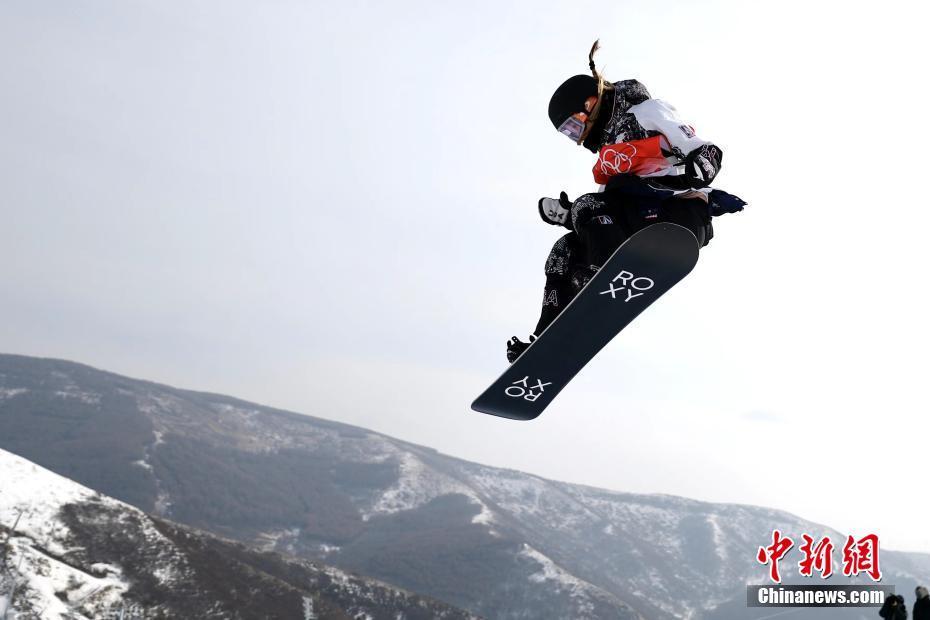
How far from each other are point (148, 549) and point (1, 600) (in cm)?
3819

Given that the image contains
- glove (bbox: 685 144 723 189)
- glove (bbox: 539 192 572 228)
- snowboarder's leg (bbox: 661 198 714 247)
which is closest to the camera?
glove (bbox: 685 144 723 189)

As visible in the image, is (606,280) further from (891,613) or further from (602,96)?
(891,613)

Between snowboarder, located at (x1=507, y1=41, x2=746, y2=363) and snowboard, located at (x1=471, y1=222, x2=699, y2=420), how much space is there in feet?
0.48

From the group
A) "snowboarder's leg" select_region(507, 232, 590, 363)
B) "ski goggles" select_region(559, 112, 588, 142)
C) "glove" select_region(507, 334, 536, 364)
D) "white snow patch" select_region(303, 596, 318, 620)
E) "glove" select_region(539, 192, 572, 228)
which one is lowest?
"white snow patch" select_region(303, 596, 318, 620)

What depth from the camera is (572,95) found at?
213 inches

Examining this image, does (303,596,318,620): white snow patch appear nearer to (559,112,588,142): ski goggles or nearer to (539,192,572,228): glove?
(539,192,572,228): glove

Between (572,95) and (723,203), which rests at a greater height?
(572,95)

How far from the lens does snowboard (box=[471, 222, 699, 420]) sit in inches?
206

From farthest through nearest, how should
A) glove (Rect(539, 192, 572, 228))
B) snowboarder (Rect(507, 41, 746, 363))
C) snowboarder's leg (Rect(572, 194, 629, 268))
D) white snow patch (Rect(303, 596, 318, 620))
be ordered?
white snow patch (Rect(303, 596, 318, 620)), glove (Rect(539, 192, 572, 228)), snowboarder's leg (Rect(572, 194, 629, 268)), snowboarder (Rect(507, 41, 746, 363))

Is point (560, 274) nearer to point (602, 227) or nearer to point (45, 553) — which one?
point (602, 227)

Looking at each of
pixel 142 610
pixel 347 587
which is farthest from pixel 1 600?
pixel 347 587

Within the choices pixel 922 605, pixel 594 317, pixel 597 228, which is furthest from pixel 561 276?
pixel 922 605

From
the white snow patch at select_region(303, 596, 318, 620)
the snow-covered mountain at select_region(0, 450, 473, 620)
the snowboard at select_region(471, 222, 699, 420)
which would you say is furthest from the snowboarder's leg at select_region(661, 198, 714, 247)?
the white snow patch at select_region(303, 596, 318, 620)

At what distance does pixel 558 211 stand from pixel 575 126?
75cm
